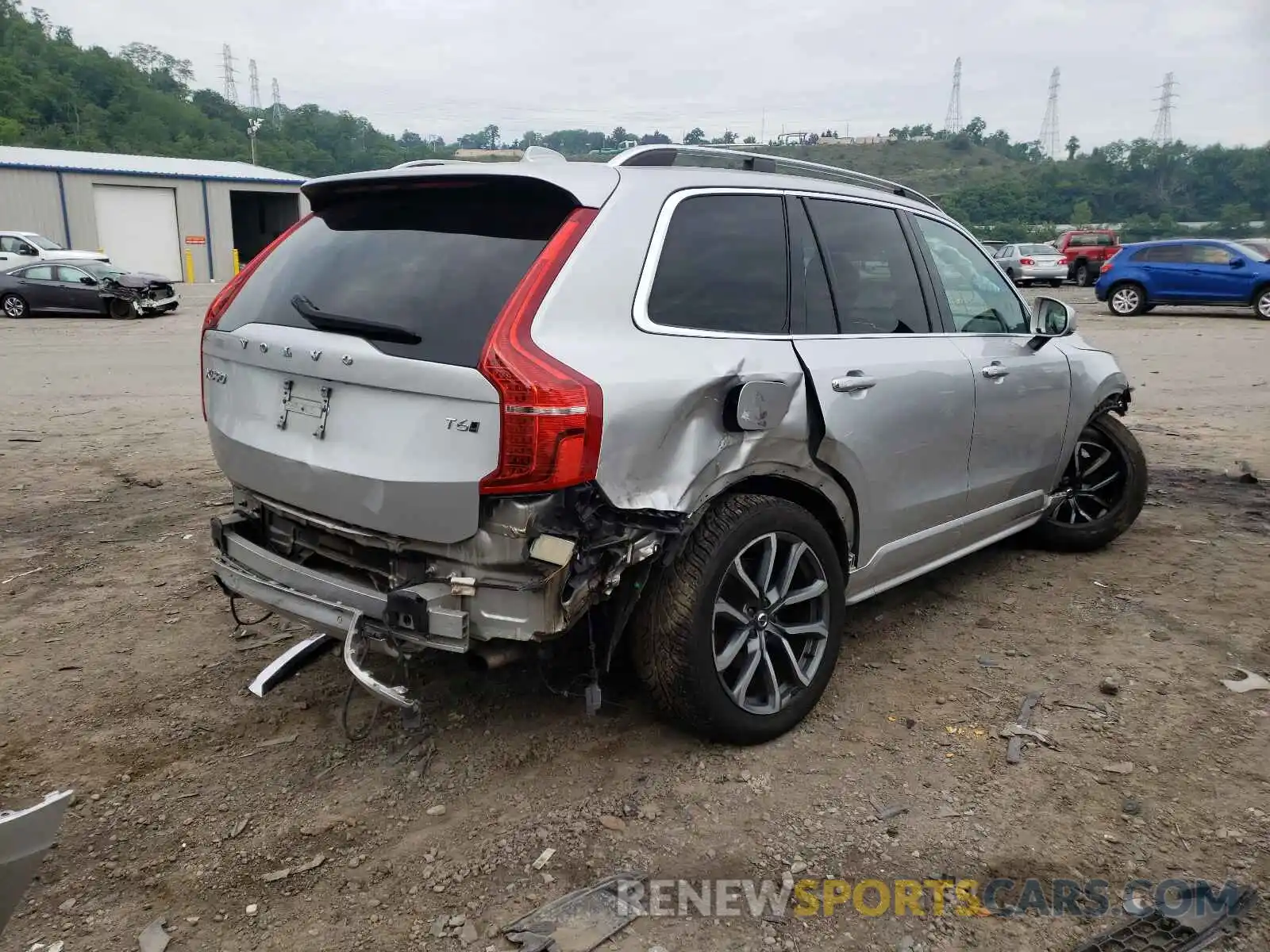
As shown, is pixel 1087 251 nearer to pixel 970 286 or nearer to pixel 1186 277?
pixel 1186 277

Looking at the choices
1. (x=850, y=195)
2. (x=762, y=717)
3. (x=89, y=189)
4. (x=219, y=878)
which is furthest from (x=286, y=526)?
(x=89, y=189)

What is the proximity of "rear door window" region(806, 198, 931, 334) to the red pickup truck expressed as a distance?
1220 inches

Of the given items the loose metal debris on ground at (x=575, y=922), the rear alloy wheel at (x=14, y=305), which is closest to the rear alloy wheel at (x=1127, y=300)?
the loose metal debris on ground at (x=575, y=922)

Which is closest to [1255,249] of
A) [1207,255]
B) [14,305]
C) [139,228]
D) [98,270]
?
[1207,255]

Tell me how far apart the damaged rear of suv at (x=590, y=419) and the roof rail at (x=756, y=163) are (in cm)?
2

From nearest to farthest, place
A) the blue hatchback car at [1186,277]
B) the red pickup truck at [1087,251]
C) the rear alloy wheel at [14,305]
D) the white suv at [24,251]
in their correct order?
1. the blue hatchback car at [1186,277]
2. the rear alloy wheel at [14,305]
3. the white suv at [24,251]
4. the red pickup truck at [1087,251]

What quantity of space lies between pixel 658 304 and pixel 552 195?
1.50 feet

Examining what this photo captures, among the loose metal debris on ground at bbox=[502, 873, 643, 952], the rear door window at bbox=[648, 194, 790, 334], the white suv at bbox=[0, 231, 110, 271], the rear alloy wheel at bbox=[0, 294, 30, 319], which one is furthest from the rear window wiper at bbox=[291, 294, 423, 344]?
the white suv at bbox=[0, 231, 110, 271]

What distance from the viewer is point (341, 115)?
308ft

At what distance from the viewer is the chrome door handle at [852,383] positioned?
335 centimetres

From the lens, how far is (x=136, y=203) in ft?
122

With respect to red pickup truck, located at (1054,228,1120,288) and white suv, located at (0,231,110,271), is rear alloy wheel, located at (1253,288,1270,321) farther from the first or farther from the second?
white suv, located at (0,231,110,271)

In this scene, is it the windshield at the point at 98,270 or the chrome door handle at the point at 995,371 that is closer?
the chrome door handle at the point at 995,371

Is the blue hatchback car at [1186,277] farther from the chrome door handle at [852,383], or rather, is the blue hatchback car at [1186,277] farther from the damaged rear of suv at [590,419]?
the chrome door handle at [852,383]
